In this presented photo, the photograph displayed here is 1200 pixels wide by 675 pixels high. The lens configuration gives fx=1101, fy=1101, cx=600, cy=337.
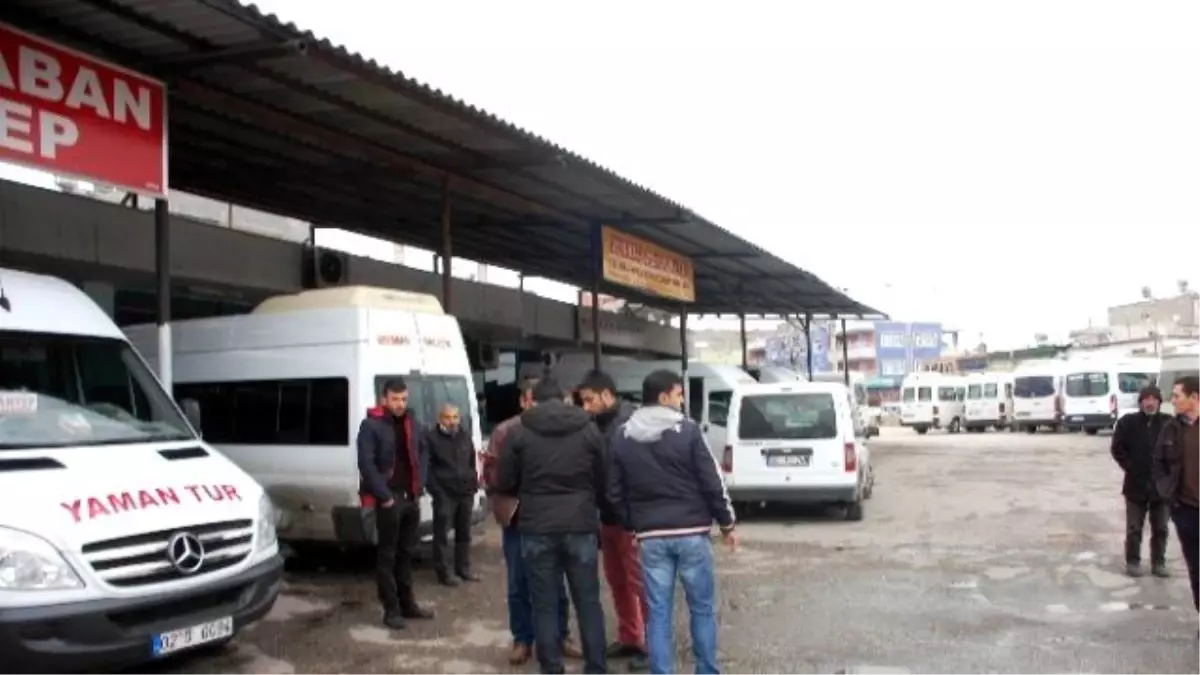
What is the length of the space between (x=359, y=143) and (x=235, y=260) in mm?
4396

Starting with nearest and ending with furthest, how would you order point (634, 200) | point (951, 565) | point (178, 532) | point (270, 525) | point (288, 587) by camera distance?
1. point (178, 532)
2. point (270, 525)
3. point (288, 587)
4. point (951, 565)
5. point (634, 200)

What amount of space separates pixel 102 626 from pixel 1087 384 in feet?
120

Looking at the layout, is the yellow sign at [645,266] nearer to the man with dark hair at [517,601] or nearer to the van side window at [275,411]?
the van side window at [275,411]

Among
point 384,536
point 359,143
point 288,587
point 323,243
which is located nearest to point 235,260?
point 323,243

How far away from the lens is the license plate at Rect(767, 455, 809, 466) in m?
13.4

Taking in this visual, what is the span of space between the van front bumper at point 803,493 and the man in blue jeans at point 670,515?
26.0 ft

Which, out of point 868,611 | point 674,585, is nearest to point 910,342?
point 868,611

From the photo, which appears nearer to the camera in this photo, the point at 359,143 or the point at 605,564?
the point at 605,564

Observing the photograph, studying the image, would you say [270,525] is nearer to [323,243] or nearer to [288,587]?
[288,587]

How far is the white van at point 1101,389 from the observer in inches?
1414

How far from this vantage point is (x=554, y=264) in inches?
862

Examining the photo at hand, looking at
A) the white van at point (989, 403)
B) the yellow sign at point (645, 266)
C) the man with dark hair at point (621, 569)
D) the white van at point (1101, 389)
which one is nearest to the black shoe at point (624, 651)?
the man with dark hair at point (621, 569)

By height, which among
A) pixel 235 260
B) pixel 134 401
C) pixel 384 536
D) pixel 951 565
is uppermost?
pixel 235 260

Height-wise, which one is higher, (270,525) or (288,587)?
(270,525)
